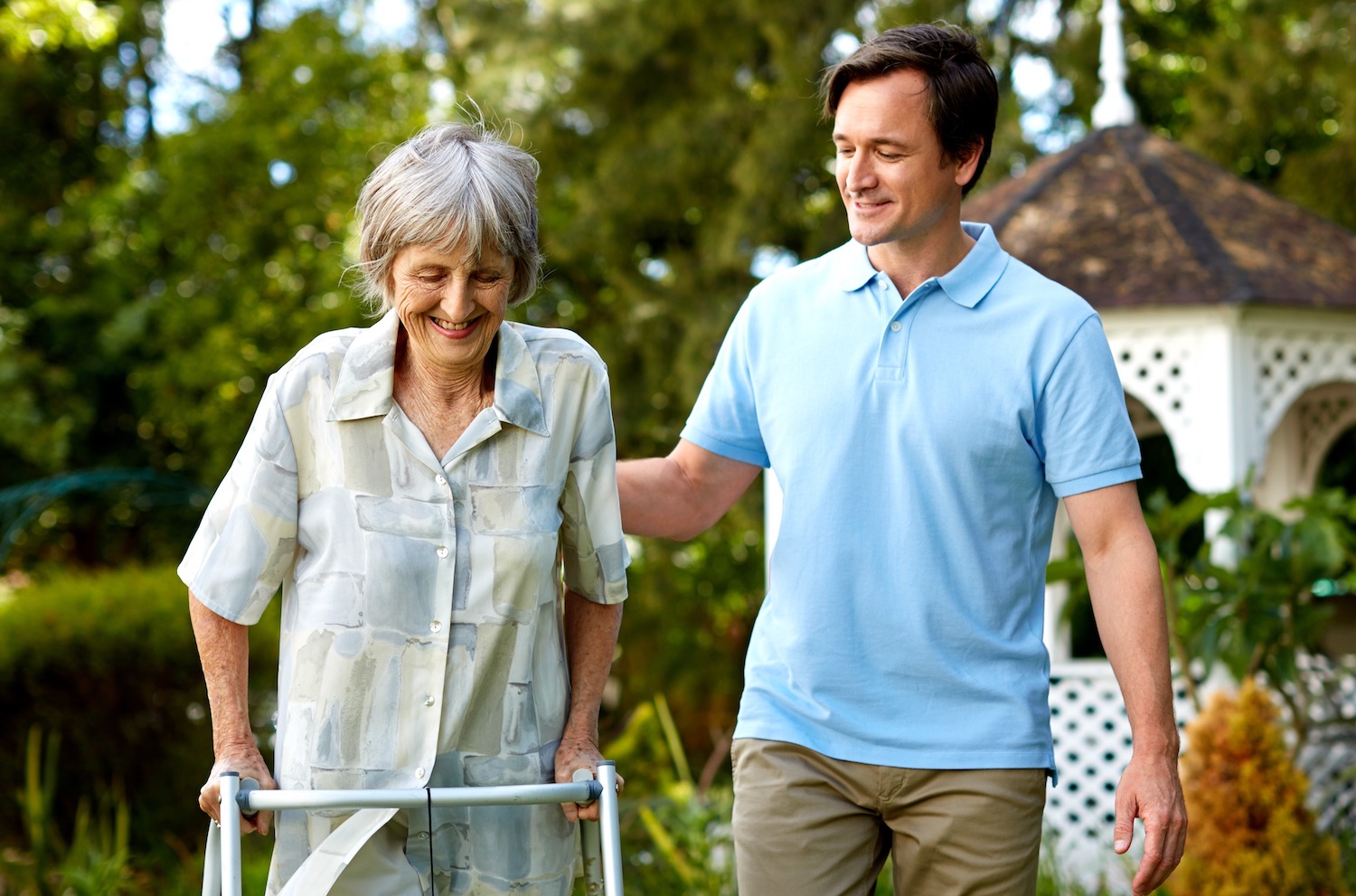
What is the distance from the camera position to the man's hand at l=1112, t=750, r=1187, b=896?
2518 mm

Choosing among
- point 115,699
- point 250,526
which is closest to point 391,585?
point 250,526

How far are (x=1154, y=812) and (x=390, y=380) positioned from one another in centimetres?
143

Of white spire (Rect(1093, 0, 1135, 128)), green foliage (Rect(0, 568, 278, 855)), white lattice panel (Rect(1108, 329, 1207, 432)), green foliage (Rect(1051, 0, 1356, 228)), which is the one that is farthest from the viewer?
green foliage (Rect(1051, 0, 1356, 228))

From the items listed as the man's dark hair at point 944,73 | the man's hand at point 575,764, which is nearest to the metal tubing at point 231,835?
the man's hand at point 575,764

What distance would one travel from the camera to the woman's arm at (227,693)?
7.55 feet

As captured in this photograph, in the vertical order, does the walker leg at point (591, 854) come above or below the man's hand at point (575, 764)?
below

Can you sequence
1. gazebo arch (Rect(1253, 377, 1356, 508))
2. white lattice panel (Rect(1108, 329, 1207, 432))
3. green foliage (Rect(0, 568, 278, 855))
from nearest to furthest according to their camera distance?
white lattice panel (Rect(1108, 329, 1207, 432)), green foliage (Rect(0, 568, 278, 855)), gazebo arch (Rect(1253, 377, 1356, 508))

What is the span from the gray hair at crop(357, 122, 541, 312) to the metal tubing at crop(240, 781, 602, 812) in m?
0.76

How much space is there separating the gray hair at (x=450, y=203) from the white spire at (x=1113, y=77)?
6.06 metres

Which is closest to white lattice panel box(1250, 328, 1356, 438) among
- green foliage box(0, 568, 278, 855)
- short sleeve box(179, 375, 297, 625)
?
green foliage box(0, 568, 278, 855)

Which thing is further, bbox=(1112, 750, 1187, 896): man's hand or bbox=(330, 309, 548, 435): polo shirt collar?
bbox=(1112, 750, 1187, 896): man's hand

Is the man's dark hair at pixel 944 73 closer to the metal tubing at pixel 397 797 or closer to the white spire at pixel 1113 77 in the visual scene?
the metal tubing at pixel 397 797

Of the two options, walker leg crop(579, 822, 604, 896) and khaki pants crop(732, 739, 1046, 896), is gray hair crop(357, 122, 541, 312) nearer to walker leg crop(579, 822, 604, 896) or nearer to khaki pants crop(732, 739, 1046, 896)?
walker leg crop(579, 822, 604, 896)

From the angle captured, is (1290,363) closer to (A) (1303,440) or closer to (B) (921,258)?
(A) (1303,440)
